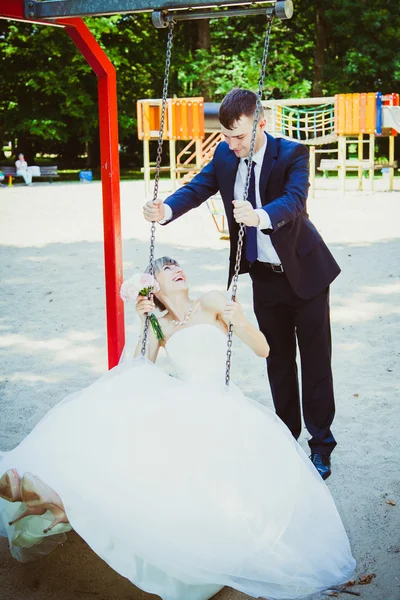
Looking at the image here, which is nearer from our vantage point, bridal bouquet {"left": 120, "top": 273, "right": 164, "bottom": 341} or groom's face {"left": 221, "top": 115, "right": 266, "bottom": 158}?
groom's face {"left": 221, "top": 115, "right": 266, "bottom": 158}

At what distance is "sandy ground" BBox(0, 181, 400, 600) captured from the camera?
3.05 meters

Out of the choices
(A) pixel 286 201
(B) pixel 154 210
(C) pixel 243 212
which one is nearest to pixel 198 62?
(B) pixel 154 210

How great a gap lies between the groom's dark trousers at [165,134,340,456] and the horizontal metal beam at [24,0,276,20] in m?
0.65

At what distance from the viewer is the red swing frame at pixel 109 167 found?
4.06 m

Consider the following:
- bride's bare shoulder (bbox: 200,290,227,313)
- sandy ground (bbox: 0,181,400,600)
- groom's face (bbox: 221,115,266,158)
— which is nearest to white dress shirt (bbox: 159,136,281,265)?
groom's face (bbox: 221,115,266,158)

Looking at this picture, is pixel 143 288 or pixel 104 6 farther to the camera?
pixel 104 6

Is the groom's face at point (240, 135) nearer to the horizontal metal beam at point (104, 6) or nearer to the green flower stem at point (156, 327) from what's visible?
the horizontal metal beam at point (104, 6)

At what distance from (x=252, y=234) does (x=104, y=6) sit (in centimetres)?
135

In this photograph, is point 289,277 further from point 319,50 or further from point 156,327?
point 319,50

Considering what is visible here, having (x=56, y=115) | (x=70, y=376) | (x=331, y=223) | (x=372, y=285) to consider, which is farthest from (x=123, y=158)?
(x=70, y=376)

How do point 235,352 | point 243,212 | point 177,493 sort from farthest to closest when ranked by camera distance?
point 235,352 < point 243,212 < point 177,493

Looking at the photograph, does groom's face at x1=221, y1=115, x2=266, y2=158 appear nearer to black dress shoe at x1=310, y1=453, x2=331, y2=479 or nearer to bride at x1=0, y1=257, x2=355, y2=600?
bride at x1=0, y1=257, x2=355, y2=600

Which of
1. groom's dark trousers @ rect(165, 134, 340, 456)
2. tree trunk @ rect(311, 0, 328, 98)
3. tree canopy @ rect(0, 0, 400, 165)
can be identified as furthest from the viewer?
tree trunk @ rect(311, 0, 328, 98)

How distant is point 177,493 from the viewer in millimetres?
2686
